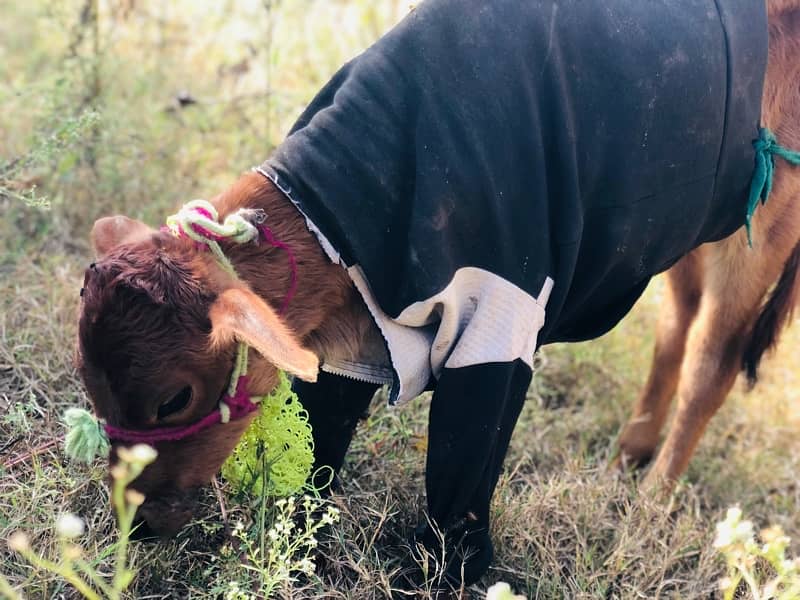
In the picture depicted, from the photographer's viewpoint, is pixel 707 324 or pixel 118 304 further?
pixel 707 324

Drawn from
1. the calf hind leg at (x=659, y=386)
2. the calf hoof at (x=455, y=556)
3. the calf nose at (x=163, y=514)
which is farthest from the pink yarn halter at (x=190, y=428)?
the calf hind leg at (x=659, y=386)

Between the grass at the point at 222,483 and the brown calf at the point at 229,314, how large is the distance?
0.30 meters

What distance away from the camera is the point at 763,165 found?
3.07 meters

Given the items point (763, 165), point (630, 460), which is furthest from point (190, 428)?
point (630, 460)

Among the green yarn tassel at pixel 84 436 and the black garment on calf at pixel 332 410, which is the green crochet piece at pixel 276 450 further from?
the green yarn tassel at pixel 84 436

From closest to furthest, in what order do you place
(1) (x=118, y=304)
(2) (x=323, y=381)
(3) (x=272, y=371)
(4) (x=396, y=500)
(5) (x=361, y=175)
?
(1) (x=118, y=304)
(5) (x=361, y=175)
(3) (x=272, y=371)
(2) (x=323, y=381)
(4) (x=396, y=500)

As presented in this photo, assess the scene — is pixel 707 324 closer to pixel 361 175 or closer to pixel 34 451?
pixel 361 175

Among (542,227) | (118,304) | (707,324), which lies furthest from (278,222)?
(707,324)

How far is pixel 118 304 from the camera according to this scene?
7.70ft

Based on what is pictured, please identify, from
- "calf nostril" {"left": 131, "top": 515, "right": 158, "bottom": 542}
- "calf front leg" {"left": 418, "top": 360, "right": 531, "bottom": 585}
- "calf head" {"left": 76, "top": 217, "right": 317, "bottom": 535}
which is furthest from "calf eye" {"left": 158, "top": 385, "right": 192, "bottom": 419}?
"calf front leg" {"left": 418, "top": 360, "right": 531, "bottom": 585}

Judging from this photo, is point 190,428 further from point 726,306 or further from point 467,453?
point 726,306

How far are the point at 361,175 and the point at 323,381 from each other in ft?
2.66

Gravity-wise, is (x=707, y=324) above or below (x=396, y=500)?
above

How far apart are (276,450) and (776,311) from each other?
78.4 inches
